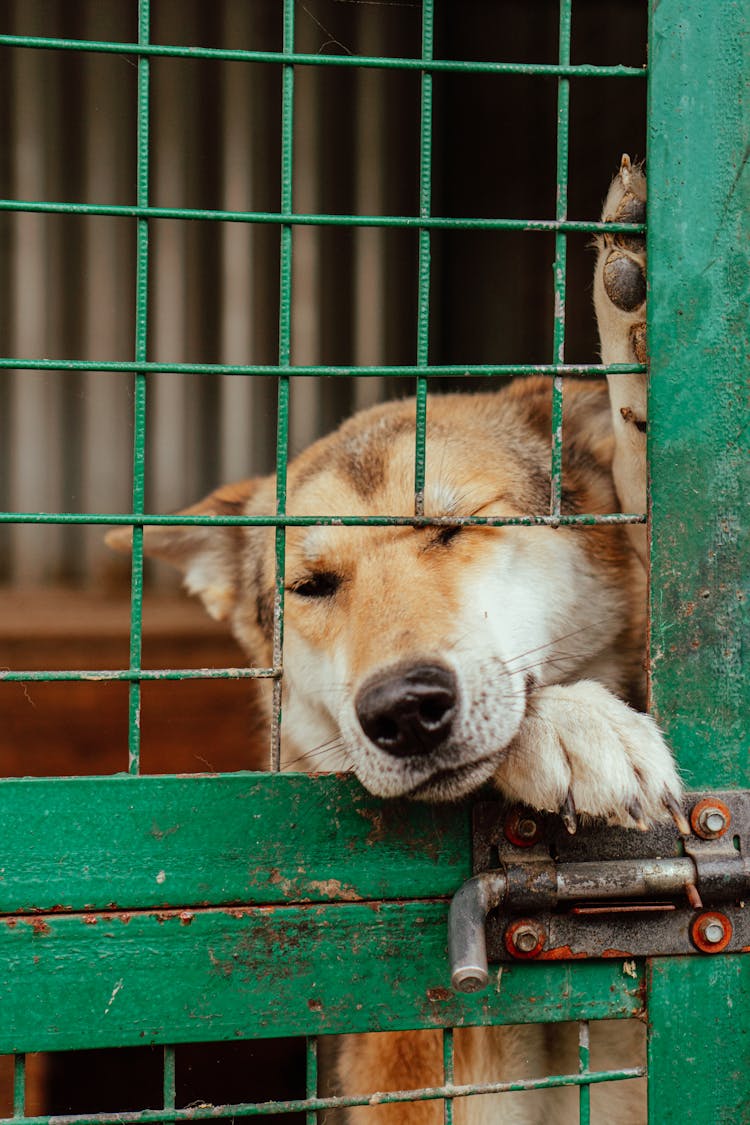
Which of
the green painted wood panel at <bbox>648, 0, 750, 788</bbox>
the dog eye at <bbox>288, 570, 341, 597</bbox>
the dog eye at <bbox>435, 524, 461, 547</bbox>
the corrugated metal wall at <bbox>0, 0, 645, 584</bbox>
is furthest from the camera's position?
the corrugated metal wall at <bbox>0, 0, 645, 584</bbox>

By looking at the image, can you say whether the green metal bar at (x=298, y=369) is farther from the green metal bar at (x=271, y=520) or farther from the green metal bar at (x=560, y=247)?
the green metal bar at (x=271, y=520)

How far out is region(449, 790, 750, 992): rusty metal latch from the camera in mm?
1414

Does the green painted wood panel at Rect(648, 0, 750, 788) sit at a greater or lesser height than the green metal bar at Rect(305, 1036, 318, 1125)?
greater

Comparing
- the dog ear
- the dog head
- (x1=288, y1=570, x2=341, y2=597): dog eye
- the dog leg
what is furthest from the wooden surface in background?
the dog leg

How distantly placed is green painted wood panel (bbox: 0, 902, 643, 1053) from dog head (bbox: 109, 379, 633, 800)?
232 mm

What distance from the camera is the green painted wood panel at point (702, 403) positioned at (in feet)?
4.91

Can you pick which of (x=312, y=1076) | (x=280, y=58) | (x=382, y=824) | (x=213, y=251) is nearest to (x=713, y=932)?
(x=382, y=824)

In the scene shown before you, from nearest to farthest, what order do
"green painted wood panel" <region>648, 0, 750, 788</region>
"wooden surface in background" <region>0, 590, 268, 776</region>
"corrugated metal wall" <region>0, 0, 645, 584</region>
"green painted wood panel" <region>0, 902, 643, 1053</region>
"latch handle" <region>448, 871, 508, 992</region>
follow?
"latch handle" <region>448, 871, 508, 992</region>
"green painted wood panel" <region>0, 902, 643, 1053</region>
"green painted wood panel" <region>648, 0, 750, 788</region>
"wooden surface in background" <region>0, 590, 268, 776</region>
"corrugated metal wall" <region>0, 0, 645, 584</region>

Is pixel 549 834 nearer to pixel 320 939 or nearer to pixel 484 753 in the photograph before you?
pixel 484 753

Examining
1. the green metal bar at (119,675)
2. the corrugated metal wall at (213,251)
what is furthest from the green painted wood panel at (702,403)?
the corrugated metal wall at (213,251)

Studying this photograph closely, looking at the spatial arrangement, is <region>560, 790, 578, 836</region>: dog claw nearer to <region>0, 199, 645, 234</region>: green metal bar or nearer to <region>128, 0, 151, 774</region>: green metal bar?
<region>128, 0, 151, 774</region>: green metal bar

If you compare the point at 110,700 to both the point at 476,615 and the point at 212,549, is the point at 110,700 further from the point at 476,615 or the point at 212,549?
the point at 476,615

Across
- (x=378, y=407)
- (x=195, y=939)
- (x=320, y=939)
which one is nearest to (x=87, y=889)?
(x=195, y=939)

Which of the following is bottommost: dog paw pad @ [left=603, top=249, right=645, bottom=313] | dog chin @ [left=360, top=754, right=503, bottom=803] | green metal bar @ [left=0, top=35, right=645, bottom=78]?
dog chin @ [left=360, top=754, right=503, bottom=803]
